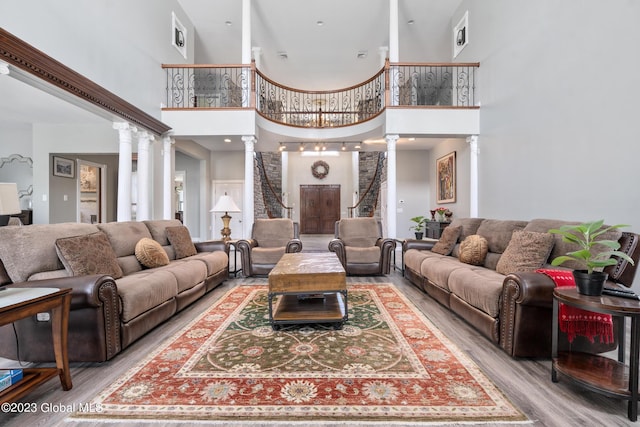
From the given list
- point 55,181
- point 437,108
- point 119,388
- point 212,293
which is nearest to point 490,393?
point 119,388

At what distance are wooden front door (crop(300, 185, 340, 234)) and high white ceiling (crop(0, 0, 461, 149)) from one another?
4.18 metres

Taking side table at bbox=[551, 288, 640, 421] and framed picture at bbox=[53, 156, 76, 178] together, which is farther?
framed picture at bbox=[53, 156, 76, 178]

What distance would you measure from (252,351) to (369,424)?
3.57 ft

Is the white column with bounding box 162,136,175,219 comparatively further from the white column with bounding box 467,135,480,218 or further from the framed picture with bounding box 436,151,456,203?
the framed picture with bounding box 436,151,456,203

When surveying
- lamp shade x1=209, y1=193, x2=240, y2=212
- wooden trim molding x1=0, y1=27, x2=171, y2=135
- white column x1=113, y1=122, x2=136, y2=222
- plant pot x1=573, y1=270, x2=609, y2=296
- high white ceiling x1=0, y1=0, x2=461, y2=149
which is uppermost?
high white ceiling x1=0, y1=0, x2=461, y2=149

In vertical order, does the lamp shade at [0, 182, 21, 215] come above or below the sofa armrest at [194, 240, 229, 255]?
above

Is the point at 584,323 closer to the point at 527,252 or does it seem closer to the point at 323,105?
the point at 527,252

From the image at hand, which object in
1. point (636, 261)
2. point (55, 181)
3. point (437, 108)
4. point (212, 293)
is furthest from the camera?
point (55, 181)

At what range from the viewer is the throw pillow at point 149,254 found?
10.7ft

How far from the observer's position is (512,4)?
454 cm

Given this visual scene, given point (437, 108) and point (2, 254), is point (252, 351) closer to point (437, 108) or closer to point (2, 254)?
point (2, 254)

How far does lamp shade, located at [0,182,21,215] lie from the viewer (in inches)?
78.7

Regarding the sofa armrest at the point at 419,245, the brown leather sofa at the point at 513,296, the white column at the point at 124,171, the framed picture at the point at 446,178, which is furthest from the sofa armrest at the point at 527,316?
the white column at the point at 124,171

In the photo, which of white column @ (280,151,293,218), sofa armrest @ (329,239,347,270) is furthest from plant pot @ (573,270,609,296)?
white column @ (280,151,293,218)
